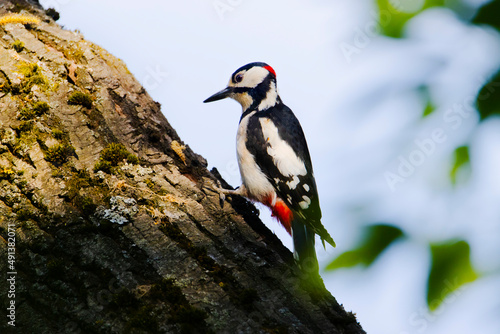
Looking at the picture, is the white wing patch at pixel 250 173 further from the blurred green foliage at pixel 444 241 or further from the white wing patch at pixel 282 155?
the blurred green foliage at pixel 444 241

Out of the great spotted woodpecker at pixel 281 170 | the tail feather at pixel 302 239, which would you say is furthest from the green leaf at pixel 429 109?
the great spotted woodpecker at pixel 281 170

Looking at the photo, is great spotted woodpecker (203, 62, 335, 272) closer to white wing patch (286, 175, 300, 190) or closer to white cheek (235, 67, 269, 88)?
white wing patch (286, 175, 300, 190)

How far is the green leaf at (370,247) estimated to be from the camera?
1.38m

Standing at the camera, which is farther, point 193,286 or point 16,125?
point 16,125

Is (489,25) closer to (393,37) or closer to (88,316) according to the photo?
(393,37)

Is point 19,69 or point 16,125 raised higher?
point 19,69

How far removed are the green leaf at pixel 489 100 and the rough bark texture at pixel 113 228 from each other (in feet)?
3.46

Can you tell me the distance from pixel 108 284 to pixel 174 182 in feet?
2.46

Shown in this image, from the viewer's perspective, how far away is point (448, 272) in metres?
1.33

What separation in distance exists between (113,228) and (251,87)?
2529 mm

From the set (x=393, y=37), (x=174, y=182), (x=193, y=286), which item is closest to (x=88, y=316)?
(x=193, y=286)

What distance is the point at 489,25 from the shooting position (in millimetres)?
1339

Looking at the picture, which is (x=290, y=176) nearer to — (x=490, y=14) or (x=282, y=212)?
(x=282, y=212)

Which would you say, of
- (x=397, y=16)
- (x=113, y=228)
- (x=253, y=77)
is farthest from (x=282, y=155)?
(x=397, y=16)
